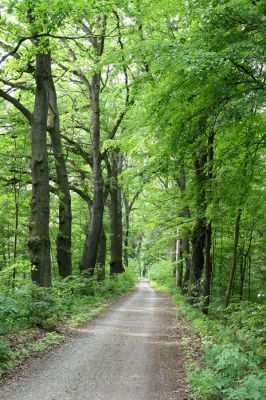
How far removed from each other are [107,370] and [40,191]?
18.0 ft

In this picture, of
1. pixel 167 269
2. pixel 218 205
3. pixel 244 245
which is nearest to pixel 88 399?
pixel 218 205

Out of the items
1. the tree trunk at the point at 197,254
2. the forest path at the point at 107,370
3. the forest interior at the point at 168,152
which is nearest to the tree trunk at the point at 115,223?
the forest interior at the point at 168,152

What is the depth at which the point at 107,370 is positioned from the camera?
274 inches

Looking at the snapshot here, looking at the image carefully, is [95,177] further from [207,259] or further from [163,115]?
[163,115]

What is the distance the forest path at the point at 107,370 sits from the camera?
18.8ft

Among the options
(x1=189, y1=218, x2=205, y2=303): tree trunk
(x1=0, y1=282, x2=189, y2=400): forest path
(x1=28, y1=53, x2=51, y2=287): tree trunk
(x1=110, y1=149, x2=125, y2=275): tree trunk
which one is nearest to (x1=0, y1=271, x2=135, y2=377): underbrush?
(x1=0, y1=282, x2=189, y2=400): forest path

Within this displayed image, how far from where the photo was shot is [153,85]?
29.1 feet

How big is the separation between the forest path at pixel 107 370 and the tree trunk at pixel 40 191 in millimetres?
2177

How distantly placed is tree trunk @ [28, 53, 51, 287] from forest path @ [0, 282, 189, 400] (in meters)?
2.18

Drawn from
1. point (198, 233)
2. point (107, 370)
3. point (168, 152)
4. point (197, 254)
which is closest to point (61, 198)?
point (198, 233)

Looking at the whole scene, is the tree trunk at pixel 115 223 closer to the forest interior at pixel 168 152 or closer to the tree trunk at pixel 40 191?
the forest interior at pixel 168 152

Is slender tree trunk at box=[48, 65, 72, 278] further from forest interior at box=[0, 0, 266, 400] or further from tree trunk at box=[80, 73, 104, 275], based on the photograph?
tree trunk at box=[80, 73, 104, 275]

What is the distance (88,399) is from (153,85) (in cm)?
662

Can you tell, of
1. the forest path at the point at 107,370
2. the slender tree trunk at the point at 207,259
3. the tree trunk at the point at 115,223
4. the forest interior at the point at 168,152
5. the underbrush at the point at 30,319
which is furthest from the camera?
the tree trunk at the point at 115,223
